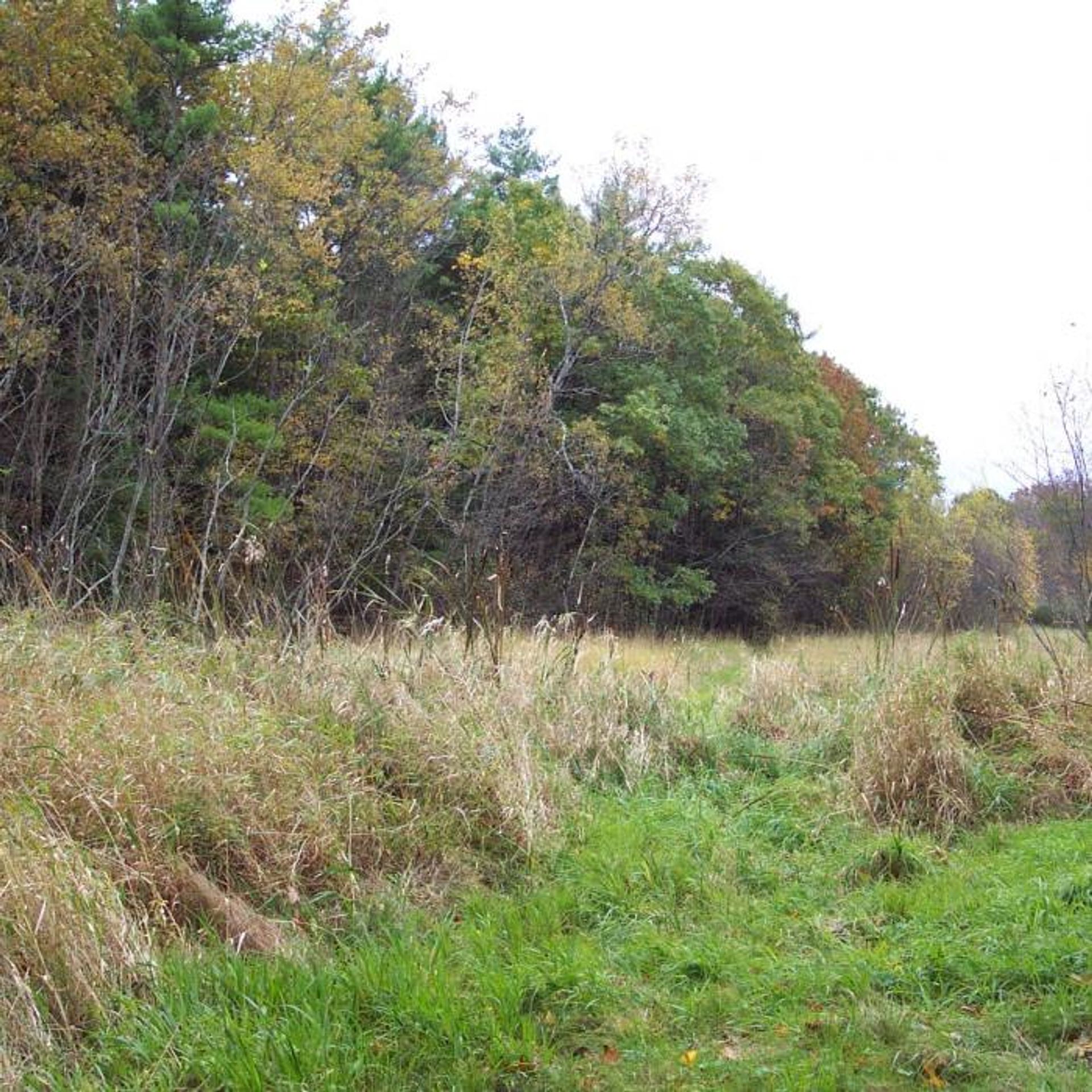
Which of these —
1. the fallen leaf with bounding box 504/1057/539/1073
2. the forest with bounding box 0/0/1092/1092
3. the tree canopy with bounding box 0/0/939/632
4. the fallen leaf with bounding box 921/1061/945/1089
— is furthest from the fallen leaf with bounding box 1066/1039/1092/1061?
the tree canopy with bounding box 0/0/939/632

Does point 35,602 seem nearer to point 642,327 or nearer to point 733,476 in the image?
point 642,327

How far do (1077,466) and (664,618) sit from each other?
41.5 ft

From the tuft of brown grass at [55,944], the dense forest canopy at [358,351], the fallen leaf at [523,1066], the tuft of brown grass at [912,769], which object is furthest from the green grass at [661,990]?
the dense forest canopy at [358,351]

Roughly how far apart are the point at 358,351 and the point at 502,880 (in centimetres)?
1756

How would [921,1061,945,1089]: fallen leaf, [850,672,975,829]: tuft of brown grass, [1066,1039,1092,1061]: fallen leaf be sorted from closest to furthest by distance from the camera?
[921,1061,945,1089]: fallen leaf
[1066,1039,1092,1061]: fallen leaf
[850,672,975,829]: tuft of brown grass

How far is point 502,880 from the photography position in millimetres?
4430

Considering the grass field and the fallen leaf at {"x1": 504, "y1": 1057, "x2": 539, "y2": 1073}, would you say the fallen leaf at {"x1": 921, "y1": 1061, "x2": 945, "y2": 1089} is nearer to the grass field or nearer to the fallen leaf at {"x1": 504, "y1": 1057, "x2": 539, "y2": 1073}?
the grass field

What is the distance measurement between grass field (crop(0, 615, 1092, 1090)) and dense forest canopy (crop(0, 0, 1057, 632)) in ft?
6.77

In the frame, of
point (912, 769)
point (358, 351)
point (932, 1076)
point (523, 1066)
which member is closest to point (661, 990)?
point (523, 1066)

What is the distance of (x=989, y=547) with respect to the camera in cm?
2912

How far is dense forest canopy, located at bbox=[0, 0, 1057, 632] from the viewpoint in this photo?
1555cm

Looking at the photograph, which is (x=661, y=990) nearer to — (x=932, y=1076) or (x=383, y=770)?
(x=932, y=1076)

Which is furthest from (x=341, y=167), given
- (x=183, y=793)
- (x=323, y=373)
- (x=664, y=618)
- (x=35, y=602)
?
(x=183, y=793)

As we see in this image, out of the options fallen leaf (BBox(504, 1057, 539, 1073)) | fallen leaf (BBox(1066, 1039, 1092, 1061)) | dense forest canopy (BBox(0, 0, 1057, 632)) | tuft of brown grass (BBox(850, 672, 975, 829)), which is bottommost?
fallen leaf (BBox(504, 1057, 539, 1073))
